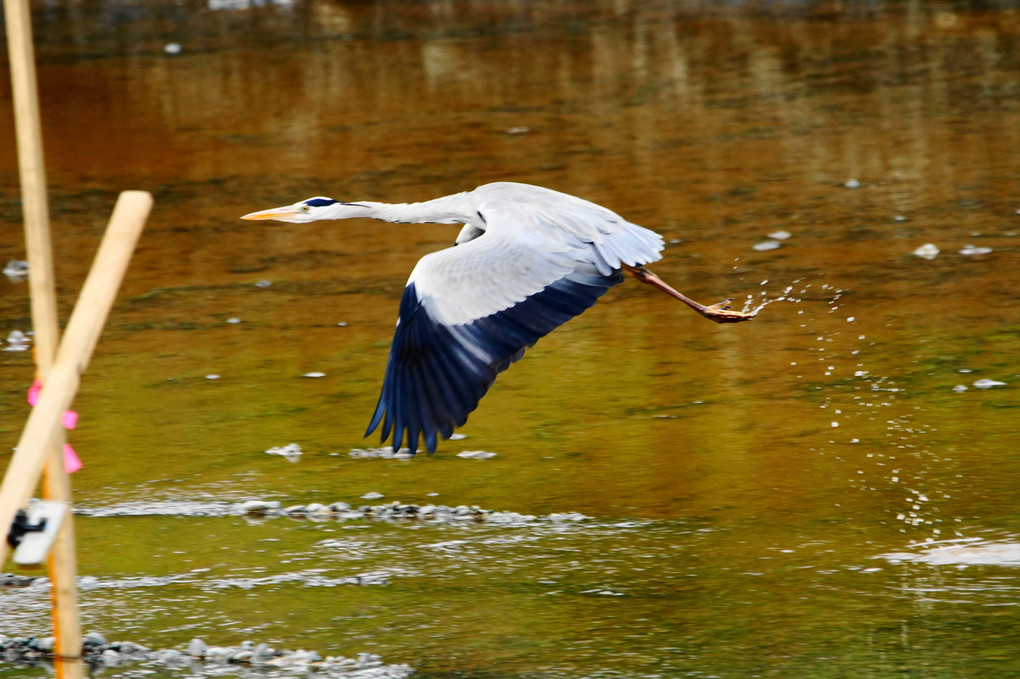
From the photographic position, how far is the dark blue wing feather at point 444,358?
14.1 feet

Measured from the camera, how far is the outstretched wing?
4312mm

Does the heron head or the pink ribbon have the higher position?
the heron head

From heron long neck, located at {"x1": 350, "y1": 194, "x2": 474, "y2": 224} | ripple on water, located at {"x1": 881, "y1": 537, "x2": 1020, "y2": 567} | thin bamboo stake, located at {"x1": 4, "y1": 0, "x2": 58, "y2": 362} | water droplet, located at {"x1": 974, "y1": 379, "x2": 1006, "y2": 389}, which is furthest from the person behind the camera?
water droplet, located at {"x1": 974, "y1": 379, "x2": 1006, "y2": 389}

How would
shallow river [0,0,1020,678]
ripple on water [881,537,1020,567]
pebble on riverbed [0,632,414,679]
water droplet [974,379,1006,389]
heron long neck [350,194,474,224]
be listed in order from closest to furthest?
1. pebble on riverbed [0,632,414,679]
2. shallow river [0,0,1020,678]
3. ripple on water [881,537,1020,567]
4. heron long neck [350,194,474,224]
5. water droplet [974,379,1006,389]

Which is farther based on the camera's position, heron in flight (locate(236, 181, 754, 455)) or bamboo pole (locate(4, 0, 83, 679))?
heron in flight (locate(236, 181, 754, 455))

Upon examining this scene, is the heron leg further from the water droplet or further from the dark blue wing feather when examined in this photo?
the water droplet

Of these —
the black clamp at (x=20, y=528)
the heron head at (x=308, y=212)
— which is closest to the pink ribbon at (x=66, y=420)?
the black clamp at (x=20, y=528)

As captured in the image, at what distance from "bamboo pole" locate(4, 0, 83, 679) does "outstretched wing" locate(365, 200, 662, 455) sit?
1.15 metres

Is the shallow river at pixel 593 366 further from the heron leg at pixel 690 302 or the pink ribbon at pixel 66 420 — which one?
the pink ribbon at pixel 66 420

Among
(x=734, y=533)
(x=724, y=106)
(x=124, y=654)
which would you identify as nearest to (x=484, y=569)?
(x=734, y=533)

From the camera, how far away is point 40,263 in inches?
124

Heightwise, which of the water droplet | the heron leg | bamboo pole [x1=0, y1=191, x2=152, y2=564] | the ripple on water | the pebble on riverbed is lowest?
the pebble on riverbed

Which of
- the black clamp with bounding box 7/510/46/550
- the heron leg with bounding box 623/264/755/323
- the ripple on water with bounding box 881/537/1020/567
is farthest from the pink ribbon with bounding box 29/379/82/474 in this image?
the ripple on water with bounding box 881/537/1020/567

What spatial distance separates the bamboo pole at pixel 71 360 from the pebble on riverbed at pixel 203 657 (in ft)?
3.94
